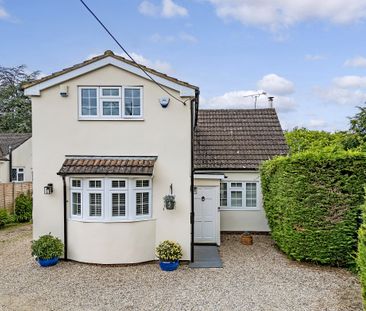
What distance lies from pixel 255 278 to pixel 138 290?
3558 mm

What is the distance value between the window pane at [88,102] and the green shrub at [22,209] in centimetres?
1249

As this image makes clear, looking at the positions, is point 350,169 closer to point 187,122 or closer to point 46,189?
point 187,122

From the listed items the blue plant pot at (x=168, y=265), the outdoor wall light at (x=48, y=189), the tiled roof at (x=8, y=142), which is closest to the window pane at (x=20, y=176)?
the tiled roof at (x=8, y=142)

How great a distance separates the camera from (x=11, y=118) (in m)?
48.5

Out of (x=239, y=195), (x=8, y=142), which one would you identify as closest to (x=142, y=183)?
(x=239, y=195)

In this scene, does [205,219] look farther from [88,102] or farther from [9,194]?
[9,194]

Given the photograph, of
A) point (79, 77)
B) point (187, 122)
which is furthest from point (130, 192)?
point (79, 77)

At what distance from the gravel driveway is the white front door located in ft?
7.04

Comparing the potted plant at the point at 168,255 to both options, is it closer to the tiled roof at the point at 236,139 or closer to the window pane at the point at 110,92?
the window pane at the point at 110,92

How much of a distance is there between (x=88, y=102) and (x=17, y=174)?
19828 millimetres

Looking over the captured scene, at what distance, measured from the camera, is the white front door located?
14836 mm

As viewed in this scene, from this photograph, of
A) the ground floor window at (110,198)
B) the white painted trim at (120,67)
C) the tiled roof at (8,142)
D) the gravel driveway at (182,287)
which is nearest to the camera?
the gravel driveway at (182,287)

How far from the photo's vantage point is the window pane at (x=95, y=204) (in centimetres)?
1190

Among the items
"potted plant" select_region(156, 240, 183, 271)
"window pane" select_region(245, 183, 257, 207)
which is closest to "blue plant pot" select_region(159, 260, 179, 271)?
"potted plant" select_region(156, 240, 183, 271)
